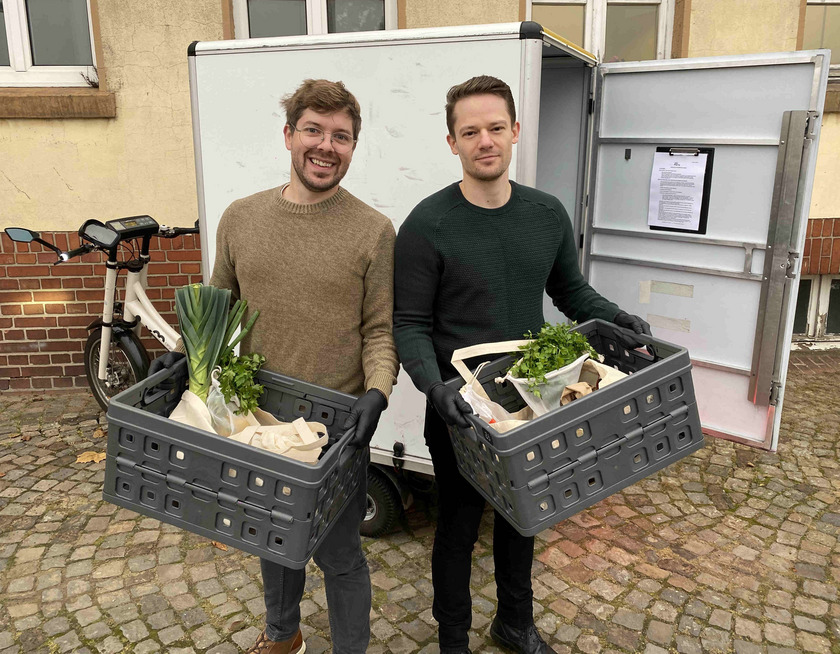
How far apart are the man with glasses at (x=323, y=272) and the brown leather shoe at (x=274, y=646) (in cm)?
42

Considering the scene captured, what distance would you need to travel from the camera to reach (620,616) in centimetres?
310

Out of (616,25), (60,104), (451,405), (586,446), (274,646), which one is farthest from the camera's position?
(616,25)

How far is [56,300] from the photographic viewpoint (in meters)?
5.74

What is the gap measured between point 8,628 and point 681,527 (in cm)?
338

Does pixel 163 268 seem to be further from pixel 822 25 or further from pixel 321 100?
pixel 822 25

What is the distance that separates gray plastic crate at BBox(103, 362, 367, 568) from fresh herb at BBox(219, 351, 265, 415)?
0.27m

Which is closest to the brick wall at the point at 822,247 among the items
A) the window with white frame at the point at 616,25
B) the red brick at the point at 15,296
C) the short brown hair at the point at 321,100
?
the window with white frame at the point at 616,25

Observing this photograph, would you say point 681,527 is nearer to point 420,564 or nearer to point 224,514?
point 420,564

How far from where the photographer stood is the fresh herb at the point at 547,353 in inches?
84.3

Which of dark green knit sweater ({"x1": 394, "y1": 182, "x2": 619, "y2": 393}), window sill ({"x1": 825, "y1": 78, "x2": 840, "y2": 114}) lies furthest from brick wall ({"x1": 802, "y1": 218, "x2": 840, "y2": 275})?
dark green knit sweater ({"x1": 394, "y1": 182, "x2": 619, "y2": 393})

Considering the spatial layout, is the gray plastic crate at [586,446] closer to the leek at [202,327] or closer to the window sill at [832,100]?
the leek at [202,327]

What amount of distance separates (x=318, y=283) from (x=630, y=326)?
1.11m

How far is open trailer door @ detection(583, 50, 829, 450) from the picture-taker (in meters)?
3.98

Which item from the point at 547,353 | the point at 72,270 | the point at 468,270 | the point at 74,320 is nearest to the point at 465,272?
the point at 468,270
